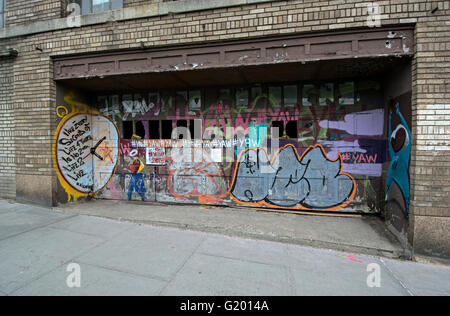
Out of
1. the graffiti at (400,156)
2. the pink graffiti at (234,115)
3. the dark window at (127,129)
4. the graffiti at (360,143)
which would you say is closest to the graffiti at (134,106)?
the dark window at (127,129)

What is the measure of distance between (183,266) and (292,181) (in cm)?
316

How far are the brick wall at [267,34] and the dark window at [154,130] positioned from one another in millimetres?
1839

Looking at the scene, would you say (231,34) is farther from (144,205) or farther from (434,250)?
(434,250)

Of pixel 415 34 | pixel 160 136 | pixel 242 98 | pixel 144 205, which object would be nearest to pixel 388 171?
pixel 415 34

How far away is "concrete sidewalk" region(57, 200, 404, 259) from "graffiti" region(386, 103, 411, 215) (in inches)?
30.1

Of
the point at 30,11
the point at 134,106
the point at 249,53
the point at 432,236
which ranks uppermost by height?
the point at 30,11

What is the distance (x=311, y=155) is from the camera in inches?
190

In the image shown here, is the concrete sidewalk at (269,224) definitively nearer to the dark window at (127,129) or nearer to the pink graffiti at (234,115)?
the dark window at (127,129)

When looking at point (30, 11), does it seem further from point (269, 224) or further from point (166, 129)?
point (269, 224)

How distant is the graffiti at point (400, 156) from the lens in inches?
→ 140

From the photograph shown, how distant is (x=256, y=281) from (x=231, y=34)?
13.6ft

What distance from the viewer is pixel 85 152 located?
18.8 ft
